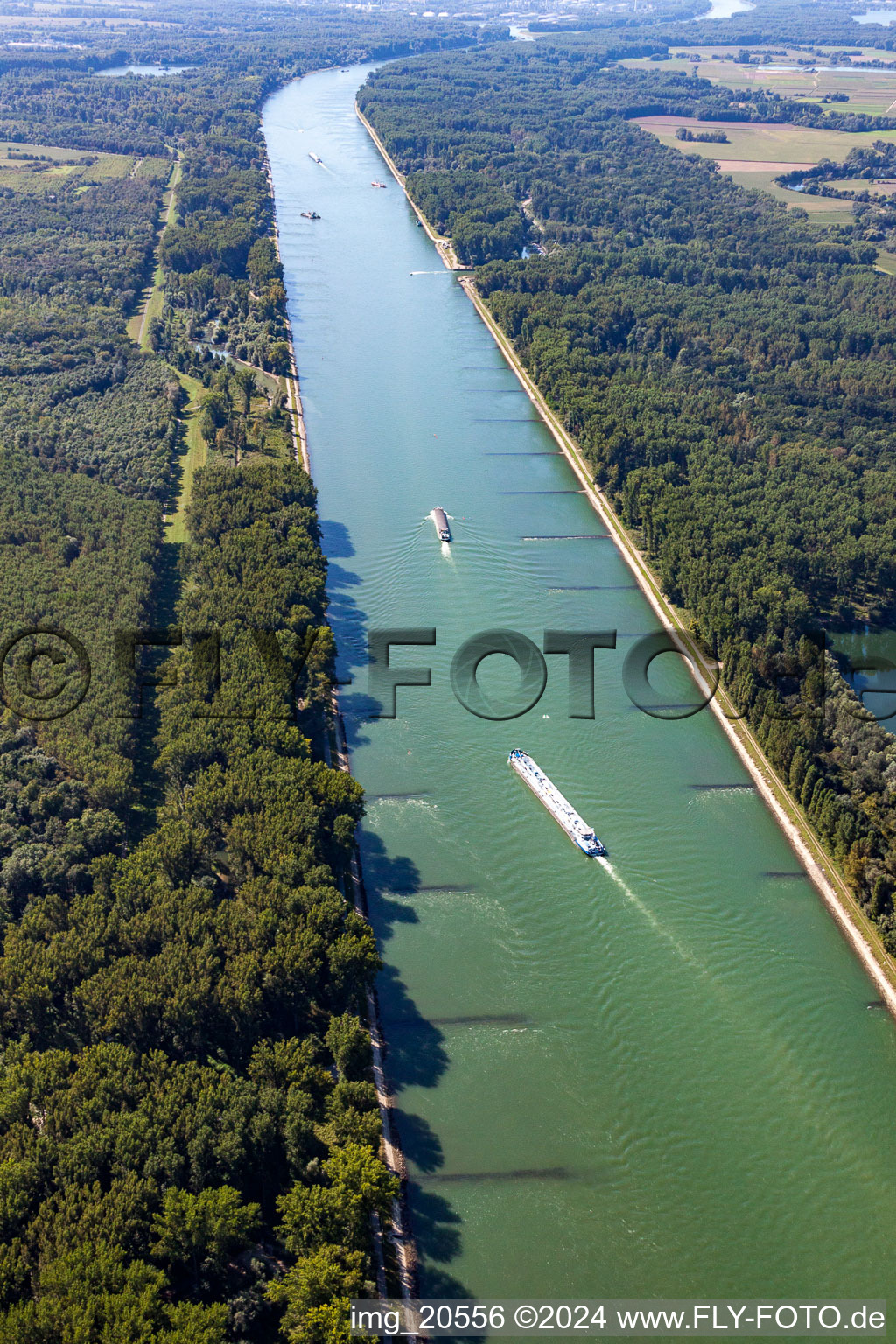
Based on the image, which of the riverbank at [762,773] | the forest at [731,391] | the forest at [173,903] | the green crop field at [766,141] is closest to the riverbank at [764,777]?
the riverbank at [762,773]

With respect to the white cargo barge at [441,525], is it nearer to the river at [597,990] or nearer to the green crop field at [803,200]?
the river at [597,990]

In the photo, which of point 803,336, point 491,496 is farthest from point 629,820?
point 803,336

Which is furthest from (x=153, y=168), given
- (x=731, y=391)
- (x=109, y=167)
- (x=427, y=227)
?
(x=731, y=391)

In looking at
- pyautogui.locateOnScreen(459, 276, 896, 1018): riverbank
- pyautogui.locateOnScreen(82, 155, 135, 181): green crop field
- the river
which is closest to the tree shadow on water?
the river

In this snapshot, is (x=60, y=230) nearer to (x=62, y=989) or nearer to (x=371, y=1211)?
(x=62, y=989)

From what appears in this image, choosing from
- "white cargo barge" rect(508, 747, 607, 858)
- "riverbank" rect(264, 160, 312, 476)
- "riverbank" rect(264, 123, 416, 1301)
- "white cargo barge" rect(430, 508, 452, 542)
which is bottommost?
"riverbank" rect(264, 123, 416, 1301)

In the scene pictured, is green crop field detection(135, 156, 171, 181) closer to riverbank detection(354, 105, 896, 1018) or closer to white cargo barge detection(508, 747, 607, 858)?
riverbank detection(354, 105, 896, 1018)
